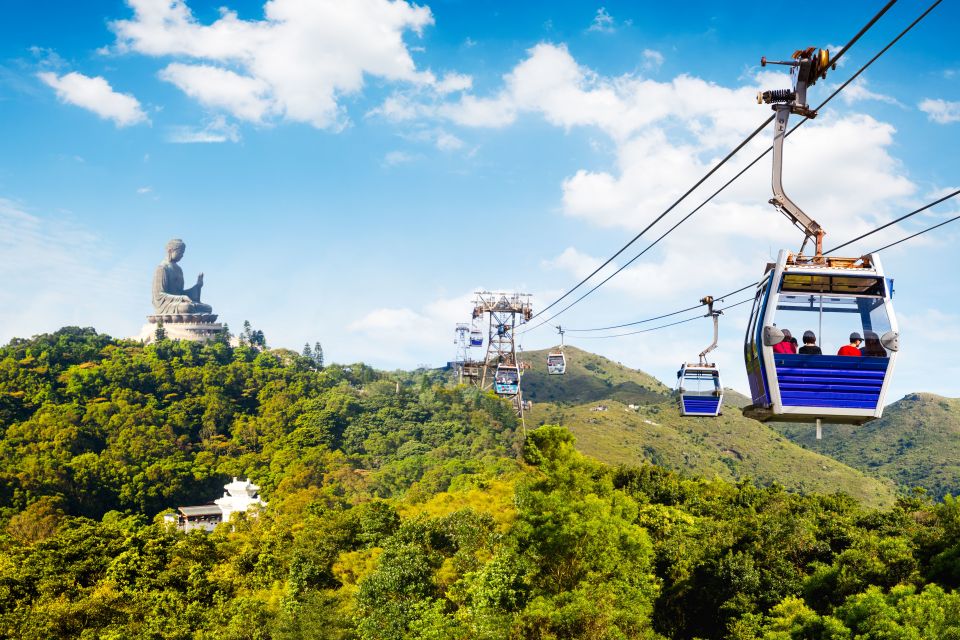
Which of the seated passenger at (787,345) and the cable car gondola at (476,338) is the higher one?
the cable car gondola at (476,338)

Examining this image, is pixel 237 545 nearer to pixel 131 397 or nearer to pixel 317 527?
pixel 317 527

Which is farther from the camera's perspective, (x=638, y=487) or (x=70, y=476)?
(x=70, y=476)

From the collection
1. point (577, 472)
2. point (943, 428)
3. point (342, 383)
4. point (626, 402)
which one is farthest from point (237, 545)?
point (943, 428)

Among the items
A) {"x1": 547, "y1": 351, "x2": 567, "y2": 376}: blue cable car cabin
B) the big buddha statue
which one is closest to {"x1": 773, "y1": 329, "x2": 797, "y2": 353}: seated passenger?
{"x1": 547, "y1": 351, "x2": 567, "y2": 376}: blue cable car cabin

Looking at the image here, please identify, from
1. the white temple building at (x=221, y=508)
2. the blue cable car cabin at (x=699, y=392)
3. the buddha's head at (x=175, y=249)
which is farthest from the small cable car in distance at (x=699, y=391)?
the buddha's head at (x=175, y=249)

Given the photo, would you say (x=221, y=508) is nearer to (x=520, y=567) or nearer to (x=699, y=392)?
(x=520, y=567)

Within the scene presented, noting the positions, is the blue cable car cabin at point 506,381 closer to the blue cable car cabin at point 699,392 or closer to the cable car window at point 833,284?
the blue cable car cabin at point 699,392

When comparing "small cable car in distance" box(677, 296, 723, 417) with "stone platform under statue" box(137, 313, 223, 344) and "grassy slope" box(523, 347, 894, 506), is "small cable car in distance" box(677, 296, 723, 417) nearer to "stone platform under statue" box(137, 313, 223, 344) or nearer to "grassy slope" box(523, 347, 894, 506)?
"grassy slope" box(523, 347, 894, 506)
